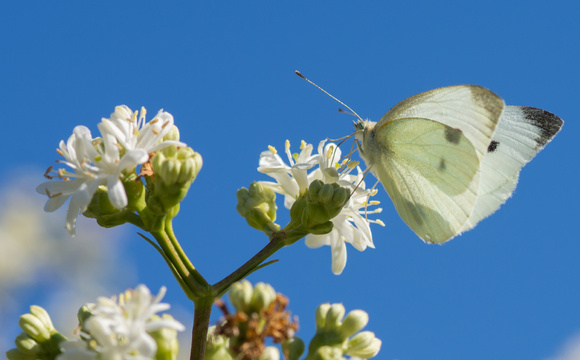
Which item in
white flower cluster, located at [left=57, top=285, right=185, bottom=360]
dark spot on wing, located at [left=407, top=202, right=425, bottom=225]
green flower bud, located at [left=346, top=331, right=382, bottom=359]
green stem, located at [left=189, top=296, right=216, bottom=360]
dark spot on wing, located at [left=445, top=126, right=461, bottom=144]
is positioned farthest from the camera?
dark spot on wing, located at [left=407, top=202, right=425, bottom=225]

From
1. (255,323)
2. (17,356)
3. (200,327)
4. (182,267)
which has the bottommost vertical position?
(255,323)

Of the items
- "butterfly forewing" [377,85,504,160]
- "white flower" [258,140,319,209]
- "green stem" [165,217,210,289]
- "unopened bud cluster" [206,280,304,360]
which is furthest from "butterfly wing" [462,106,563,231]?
"unopened bud cluster" [206,280,304,360]

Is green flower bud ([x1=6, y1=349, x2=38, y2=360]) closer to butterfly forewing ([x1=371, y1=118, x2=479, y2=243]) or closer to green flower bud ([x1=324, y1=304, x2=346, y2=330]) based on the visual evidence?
green flower bud ([x1=324, y1=304, x2=346, y2=330])

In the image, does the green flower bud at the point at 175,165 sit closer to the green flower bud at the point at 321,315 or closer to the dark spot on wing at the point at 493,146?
the green flower bud at the point at 321,315

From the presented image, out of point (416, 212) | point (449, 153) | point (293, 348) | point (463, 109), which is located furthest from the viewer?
point (416, 212)

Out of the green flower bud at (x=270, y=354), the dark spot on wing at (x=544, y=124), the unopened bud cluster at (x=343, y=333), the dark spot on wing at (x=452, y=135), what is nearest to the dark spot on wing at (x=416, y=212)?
the dark spot on wing at (x=452, y=135)

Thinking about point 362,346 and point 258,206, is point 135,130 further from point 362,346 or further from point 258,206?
point 362,346

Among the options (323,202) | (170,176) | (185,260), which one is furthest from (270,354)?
Result: (323,202)
